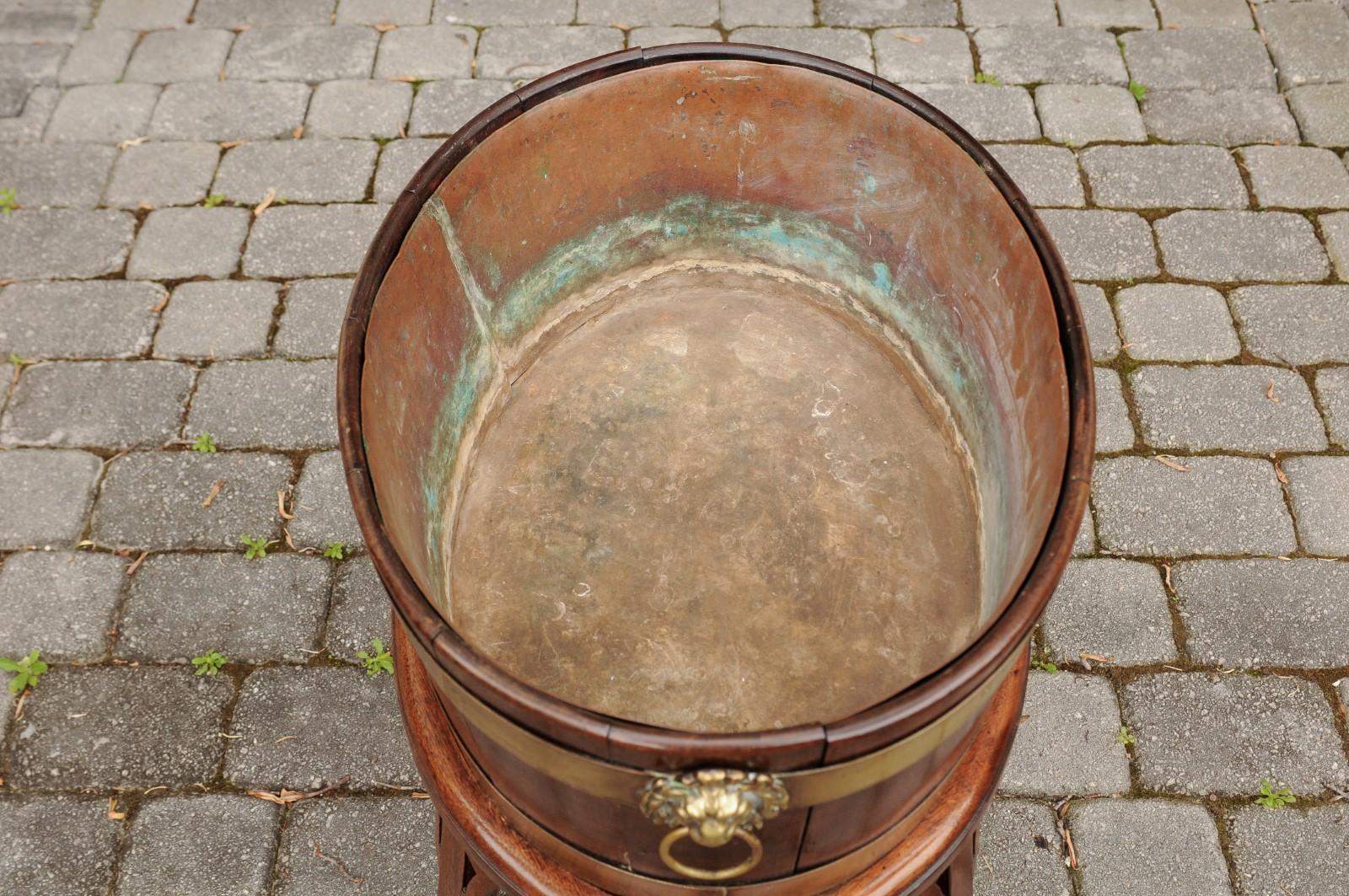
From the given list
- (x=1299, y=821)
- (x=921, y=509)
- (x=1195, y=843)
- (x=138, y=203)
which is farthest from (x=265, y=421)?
(x=1299, y=821)

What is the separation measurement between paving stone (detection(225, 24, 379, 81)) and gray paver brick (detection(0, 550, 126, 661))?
1843 millimetres

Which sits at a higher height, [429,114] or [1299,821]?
[429,114]

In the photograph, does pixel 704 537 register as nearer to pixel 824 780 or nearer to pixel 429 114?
pixel 824 780

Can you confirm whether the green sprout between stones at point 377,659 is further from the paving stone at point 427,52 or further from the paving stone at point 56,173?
the paving stone at point 427,52

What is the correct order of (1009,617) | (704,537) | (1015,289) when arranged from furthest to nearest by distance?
1. (704,537)
2. (1015,289)
3. (1009,617)

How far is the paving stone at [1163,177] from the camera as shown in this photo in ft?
10.3

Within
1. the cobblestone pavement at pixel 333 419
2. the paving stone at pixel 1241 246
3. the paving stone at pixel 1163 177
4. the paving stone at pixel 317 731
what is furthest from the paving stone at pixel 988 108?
the paving stone at pixel 317 731

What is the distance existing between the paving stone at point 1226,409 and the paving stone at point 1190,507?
A: 0.22 ft

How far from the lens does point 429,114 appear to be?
3.39 meters

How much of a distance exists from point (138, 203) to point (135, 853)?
1989 mm

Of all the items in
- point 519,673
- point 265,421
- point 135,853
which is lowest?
point 135,853

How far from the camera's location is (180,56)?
3.59 meters

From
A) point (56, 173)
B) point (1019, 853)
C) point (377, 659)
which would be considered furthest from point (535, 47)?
point (1019, 853)

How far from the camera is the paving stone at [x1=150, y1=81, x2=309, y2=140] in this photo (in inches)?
133
